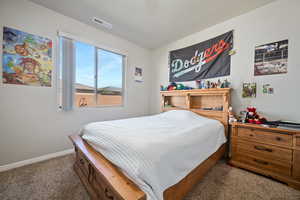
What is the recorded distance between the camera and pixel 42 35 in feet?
6.08

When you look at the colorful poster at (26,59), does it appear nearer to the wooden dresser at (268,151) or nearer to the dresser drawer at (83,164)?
the dresser drawer at (83,164)

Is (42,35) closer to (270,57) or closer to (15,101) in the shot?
(15,101)

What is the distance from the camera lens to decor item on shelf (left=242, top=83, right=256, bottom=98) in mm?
1868

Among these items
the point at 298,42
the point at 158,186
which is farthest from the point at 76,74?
the point at 298,42

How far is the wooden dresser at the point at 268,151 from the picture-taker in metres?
1.29

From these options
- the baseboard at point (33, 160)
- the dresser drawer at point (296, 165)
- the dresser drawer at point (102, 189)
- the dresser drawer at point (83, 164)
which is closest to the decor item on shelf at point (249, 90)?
the dresser drawer at point (296, 165)

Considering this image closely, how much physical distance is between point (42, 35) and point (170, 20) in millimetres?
2336

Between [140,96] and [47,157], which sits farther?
[140,96]

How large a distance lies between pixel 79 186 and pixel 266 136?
2482mm

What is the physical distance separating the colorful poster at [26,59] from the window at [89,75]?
215 mm

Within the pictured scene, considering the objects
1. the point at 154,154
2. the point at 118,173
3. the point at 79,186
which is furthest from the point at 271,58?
the point at 79,186

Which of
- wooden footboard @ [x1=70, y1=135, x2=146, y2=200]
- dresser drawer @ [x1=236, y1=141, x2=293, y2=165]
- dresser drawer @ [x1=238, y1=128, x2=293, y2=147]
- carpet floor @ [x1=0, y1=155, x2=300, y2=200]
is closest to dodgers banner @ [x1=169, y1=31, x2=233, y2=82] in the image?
dresser drawer @ [x1=238, y1=128, x2=293, y2=147]

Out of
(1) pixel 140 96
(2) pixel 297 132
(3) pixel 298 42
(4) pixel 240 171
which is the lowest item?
(4) pixel 240 171

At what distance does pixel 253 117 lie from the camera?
1.74 meters
